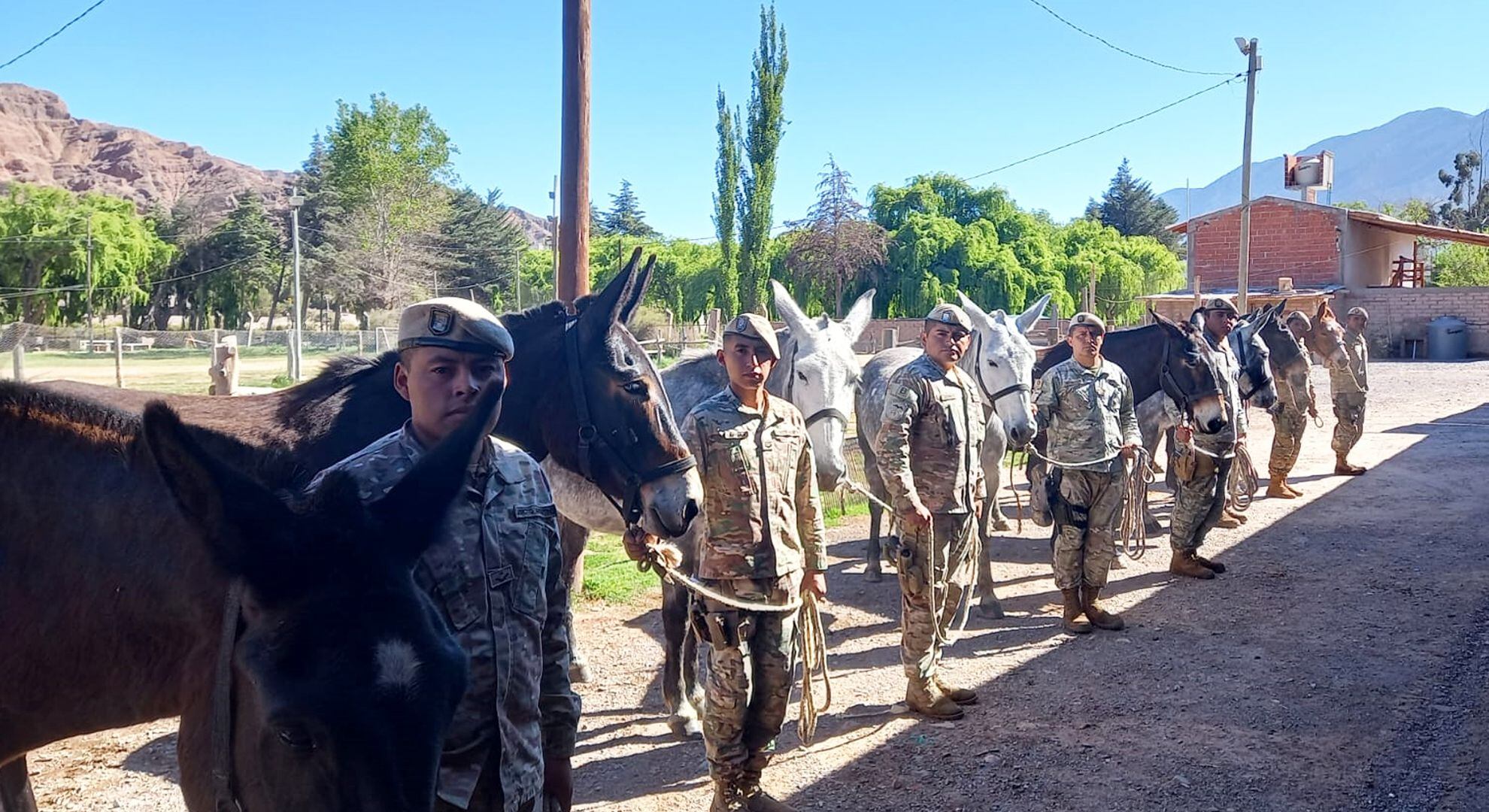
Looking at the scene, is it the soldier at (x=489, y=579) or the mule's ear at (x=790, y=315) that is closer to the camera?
the soldier at (x=489, y=579)

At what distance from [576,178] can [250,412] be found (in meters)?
4.21

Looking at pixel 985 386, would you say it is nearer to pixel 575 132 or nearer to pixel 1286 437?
pixel 575 132

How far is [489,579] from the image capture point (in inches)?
81.7

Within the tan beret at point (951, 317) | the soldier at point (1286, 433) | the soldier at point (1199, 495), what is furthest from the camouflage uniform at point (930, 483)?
the soldier at point (1286, 433)

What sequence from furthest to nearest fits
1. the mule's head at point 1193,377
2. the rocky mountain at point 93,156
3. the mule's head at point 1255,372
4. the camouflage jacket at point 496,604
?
the rocky mountain at point 93,156
the mule's head at point 1255,372
the mule's head at point 1193,377
the camouflage jacket at point 496,604

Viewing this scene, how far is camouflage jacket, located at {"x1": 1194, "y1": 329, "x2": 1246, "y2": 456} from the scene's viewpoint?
26.8 feet

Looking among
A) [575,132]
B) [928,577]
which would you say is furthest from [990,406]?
[575,132]

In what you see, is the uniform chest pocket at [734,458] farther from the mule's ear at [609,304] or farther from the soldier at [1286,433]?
the soldier at [1286,433]

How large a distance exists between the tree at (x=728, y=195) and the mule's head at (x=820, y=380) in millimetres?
23434

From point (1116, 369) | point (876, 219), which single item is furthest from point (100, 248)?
point (1116, 369)

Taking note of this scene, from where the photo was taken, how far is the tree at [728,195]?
95.8 ft

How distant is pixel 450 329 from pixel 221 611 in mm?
861

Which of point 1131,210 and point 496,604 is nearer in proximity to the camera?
point 496,604

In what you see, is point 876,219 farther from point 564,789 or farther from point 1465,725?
point 564,789
